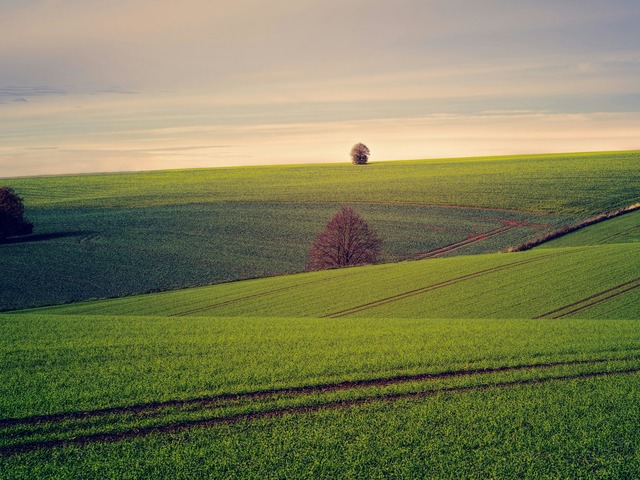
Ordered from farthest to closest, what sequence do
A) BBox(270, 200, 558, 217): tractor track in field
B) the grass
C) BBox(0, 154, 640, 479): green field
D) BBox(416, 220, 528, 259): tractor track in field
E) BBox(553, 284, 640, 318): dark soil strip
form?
BBox(270, 200, 558, 217): tractor track in field < BBox(416, 220, 528, 259): tractor track in field < BBox(553, 284, 640, 318): dark soil strip < BBox(0, 154, 640, 479): green field < the grass

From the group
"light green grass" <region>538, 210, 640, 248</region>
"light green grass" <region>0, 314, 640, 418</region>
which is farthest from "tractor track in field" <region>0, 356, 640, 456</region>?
"light green grass" <region>538, 210, 640, 248</region>

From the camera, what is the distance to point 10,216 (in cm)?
5616

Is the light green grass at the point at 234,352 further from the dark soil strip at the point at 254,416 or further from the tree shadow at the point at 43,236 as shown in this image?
the tree shadow at the point at 43,236

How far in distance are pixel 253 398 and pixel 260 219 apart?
5312 cm

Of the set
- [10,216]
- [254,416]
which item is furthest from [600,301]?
[10,216]

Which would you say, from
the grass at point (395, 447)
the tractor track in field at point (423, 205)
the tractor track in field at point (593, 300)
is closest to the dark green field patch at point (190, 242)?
the tractor track in field at point (423, 205)

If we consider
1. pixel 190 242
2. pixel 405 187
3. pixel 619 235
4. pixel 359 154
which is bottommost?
pixel 190 242

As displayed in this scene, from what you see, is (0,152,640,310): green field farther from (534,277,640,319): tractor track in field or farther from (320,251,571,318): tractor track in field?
(534,277,640,319): tractor track in field

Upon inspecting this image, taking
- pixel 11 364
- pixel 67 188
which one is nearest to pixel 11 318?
pixel 11 364

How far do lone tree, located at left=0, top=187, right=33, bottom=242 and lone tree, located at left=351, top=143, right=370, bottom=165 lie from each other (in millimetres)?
89209

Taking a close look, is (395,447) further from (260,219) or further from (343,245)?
(260,219)

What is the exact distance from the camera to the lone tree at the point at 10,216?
55.8 m

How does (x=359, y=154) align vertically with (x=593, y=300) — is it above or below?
above

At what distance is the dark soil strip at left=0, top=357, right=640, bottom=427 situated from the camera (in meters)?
9.83
